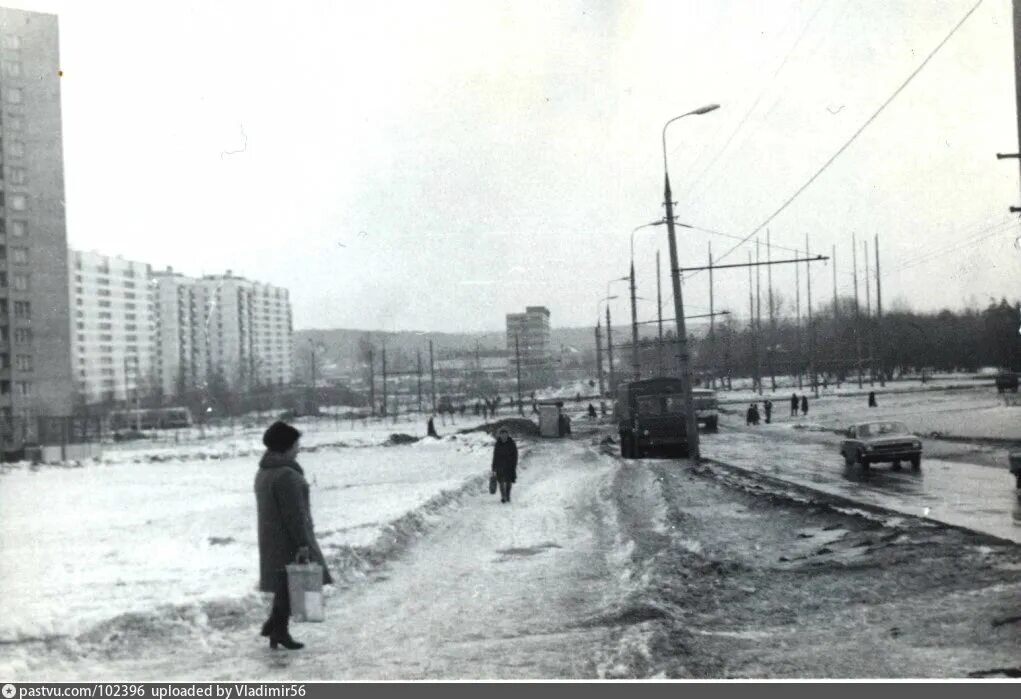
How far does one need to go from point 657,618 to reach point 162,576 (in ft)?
16.0

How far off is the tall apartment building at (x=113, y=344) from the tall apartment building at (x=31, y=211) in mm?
3201

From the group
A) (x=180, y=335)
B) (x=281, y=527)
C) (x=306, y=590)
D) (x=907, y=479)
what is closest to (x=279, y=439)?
(x=281, y=527)

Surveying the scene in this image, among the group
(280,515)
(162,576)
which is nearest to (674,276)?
(162,576)

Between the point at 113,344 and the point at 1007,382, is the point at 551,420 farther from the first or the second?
the point at 1007,382

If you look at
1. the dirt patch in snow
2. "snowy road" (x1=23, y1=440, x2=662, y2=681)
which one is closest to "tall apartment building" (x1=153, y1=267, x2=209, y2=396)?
"snowy road" (x1=23, y1=440, x2=662, y2=681)

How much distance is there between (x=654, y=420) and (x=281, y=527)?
899 inches

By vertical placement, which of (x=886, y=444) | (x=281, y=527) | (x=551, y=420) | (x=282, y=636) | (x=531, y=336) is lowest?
(x=551, y=420)

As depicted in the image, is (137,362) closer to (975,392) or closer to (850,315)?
(850,315)

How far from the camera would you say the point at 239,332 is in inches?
536

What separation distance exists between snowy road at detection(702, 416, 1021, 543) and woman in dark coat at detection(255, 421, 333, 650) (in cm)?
721

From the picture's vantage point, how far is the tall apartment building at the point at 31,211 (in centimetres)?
789

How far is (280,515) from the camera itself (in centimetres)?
586

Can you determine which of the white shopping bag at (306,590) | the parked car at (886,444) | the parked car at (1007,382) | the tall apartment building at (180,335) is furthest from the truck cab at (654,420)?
the white shopping bag at (306,590)

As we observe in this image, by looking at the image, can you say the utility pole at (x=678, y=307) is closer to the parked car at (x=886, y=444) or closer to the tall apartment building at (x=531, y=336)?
the tall apartment building at (x=531, y=336)
